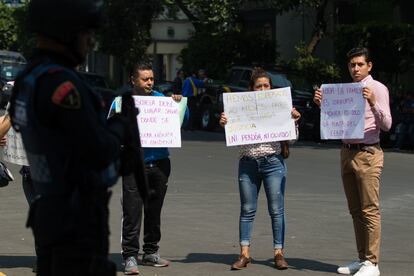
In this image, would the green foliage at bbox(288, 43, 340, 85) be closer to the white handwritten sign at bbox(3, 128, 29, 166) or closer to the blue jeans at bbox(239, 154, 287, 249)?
the blue jeans at bbox(239, 154, 287, 249)

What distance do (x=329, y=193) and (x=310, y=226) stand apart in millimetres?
3016

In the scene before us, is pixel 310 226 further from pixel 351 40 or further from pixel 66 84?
pixel 351 40

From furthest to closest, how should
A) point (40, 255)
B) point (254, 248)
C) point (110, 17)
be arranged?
point (110, 17), point (254, 248), point (40, 255)

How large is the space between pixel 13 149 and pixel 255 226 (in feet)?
11.2

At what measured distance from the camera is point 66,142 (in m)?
3.79

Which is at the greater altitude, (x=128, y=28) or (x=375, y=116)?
(x=128, y=28)

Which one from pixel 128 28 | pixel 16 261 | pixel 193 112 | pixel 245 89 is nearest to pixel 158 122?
pixel 16 261

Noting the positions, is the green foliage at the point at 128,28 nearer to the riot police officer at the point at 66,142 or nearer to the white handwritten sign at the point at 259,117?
the white handwritten sign at the point at 259,117

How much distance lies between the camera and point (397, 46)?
24.8 metres

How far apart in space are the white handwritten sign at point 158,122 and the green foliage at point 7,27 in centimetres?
5003

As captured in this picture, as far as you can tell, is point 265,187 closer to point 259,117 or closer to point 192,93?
point 259,117

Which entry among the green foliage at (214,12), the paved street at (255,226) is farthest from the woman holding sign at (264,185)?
the green foliage at (214,12)

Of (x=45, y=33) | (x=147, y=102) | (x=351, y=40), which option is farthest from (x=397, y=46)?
(x=45, y=33)

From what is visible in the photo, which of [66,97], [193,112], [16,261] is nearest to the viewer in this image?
[66,97]
